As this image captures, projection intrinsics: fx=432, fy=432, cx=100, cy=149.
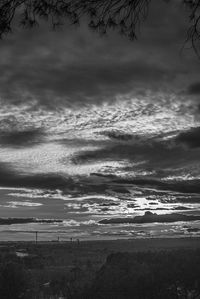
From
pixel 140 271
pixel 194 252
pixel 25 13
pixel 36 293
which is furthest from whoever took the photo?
pixel 194 252

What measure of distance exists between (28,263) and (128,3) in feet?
237

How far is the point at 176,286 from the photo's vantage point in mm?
40406

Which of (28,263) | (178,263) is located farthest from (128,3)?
(28,263)

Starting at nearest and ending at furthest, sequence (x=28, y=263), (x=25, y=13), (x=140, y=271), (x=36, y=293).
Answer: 1. (x=25, y=13)
2. (x=36, y=293)
3. (x=140, y=271)
4. (x=28, y=263)

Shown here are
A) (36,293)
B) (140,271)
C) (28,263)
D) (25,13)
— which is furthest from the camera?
(28,263)

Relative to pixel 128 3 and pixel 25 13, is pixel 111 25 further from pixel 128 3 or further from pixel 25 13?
pixel 25 13

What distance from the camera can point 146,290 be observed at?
4041cm

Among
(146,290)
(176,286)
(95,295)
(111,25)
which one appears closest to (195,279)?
(176,286)

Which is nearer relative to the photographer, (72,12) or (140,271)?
(72,12)

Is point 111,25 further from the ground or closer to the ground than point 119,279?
further from the ground

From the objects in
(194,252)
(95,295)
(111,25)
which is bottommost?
(95,295)

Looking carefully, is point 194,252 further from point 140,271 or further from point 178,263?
point 140,271

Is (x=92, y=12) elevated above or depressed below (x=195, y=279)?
above

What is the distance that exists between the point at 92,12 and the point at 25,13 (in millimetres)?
1205
